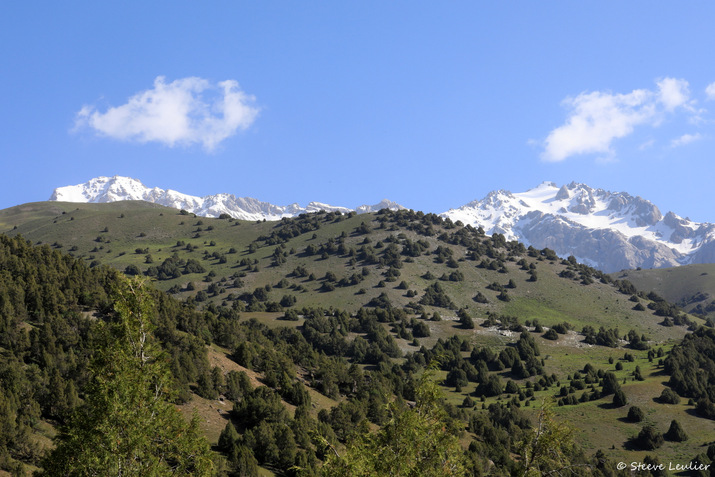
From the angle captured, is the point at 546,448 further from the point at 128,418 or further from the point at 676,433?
the point at 676,433

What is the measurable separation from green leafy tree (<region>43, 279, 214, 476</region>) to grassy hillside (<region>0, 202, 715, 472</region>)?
65.1 feet

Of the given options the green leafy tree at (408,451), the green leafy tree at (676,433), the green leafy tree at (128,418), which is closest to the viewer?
the green leafy tree at (128,418)

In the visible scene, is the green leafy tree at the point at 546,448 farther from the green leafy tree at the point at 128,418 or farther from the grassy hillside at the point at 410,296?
the grassy hillside at the point at 410,296

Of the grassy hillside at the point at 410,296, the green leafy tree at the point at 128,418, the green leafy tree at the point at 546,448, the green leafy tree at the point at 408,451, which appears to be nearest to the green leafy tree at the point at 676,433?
the grassy hillside at the point at 410,296

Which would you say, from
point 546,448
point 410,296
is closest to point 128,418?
point 546,448

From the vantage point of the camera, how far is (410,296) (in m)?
113

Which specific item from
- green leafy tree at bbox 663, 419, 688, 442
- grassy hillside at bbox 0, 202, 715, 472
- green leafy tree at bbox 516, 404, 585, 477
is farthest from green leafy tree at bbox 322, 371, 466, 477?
green leafy tree at bbox 663, 419, 688, 442

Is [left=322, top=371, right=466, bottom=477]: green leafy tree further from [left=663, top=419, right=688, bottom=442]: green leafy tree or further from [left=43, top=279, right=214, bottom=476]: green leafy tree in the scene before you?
[left=663, top=419, right=688, bottom=442]: green leafy tree

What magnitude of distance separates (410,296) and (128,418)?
101797 mm

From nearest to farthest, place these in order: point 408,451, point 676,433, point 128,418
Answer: point 128,418 → point 408,451 → point 676,433

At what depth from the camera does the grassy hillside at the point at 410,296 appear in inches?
2247

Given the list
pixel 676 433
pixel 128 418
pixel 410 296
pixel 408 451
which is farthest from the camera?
pixel 410 296

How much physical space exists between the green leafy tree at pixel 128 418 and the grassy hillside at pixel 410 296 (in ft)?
65.1

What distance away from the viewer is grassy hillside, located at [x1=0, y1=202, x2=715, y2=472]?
2247 inches
